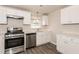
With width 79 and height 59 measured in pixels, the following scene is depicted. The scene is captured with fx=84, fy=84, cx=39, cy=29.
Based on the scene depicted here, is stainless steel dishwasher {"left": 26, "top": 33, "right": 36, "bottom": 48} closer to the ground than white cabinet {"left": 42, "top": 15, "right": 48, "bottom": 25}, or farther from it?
closer to the ground

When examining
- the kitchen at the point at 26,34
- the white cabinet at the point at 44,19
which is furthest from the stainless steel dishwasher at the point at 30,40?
the white cabinet at the point at 44,19

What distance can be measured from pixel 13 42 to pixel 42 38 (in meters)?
2.24

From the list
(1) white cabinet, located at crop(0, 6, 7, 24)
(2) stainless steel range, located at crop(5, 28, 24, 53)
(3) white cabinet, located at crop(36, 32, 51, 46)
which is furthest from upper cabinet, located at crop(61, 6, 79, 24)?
(1) white cabinet, located at crop(0, 6, 7, 24)

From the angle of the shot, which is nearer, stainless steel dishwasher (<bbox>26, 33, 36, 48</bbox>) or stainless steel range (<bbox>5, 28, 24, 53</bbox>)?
stainless steel range (<bbox>5, 28, 24, 53</bbox>)

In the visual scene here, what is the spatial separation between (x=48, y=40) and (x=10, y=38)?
323 centimetres

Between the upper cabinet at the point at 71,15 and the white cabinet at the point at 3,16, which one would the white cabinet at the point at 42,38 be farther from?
the white cabinet at the point at 3,16

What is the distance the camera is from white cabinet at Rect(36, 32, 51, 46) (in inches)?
201

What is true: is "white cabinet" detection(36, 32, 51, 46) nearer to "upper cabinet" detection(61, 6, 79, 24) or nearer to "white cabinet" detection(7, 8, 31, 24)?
"white cabinet" detection(7, 8, 31, 24)

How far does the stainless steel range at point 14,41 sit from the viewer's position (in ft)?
11.3

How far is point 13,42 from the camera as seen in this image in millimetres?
3635

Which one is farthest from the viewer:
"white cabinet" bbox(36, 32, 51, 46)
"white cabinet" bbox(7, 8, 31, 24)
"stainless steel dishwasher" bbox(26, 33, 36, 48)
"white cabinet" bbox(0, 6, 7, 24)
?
"white cabinet" bbox(36, 32, 51, 46)

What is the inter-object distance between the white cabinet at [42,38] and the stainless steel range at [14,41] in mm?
1320
